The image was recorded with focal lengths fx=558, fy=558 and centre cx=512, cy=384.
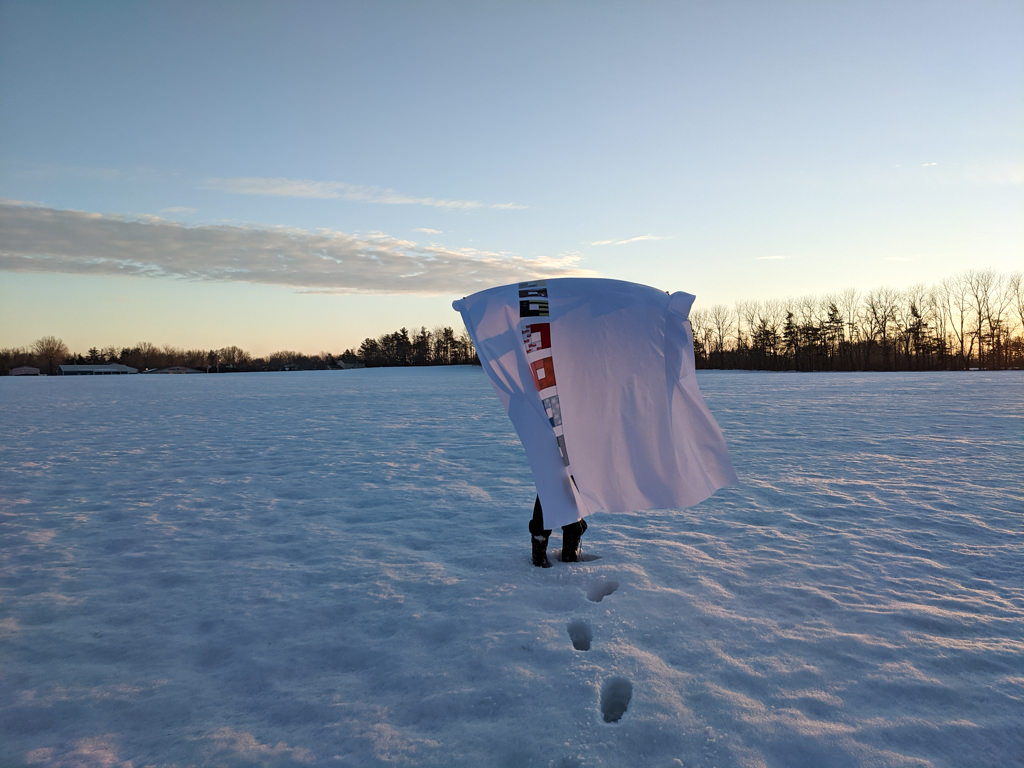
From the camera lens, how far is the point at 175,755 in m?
2.29

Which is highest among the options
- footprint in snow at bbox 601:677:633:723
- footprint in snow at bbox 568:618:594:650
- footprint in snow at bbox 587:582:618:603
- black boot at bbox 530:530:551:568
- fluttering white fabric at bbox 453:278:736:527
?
fluttering white fabric at bbox 453:278:736:527

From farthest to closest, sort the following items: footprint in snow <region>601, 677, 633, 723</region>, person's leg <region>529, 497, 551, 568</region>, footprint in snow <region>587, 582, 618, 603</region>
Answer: person's leg <region>529, 497, 551, 568</region>
footprint in snow <region>587, 582, 618, 603</region>
footprint in snow <region>601, 677, 633, 723</region>

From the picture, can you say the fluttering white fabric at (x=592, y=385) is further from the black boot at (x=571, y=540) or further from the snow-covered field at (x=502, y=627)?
the black boot at (x=571, y=540)

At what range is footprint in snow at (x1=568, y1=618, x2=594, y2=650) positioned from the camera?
3.13m

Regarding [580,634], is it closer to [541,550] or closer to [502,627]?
[502,627]

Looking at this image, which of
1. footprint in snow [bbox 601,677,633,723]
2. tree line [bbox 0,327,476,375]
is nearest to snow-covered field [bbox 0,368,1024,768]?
footprint in snow [bbox 601,677,633,723]

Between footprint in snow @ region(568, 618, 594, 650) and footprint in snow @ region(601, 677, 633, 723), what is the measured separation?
1.16ft

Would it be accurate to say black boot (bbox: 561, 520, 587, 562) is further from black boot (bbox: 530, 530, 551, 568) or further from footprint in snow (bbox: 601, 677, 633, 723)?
footprint in snow (bbox: 601, 677, 633, 723)

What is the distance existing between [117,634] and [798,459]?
8.57 m

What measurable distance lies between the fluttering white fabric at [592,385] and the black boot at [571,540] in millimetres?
1041

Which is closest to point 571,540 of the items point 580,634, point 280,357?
point 580,634

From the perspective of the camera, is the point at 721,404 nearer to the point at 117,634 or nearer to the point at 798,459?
the point at 798,459

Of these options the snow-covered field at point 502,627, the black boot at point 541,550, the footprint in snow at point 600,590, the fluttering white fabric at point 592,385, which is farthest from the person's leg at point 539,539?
the fluttering white fabric at point 592,385

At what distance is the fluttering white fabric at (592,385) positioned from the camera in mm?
3312
